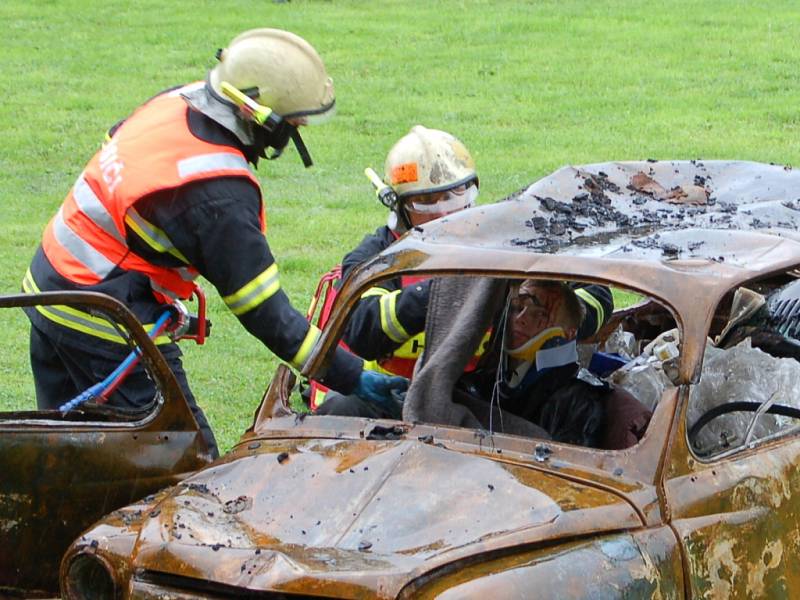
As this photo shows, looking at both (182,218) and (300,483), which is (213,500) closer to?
(300,483)

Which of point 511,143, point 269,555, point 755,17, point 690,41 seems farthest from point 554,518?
point 755,17

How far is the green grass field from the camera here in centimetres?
1302

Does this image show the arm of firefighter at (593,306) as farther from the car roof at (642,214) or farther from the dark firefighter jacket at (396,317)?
the car roof at (642,214)

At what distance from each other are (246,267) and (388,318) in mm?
565

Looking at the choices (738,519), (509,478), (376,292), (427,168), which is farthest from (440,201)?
(738,519)

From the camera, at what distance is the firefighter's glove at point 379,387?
5207 mm

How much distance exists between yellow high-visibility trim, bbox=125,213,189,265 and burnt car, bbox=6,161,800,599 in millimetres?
679

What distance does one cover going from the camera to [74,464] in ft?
16.1

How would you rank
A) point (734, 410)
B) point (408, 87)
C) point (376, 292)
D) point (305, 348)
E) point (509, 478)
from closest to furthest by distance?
point (509, 478) < point (734, 410) < point (305, 348) < point (376, 292) < point (408, 87)

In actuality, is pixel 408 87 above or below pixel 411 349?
below

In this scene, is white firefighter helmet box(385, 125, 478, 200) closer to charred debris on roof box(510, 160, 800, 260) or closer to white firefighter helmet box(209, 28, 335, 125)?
white firefighter helmet box(209, 28, 335, 125)

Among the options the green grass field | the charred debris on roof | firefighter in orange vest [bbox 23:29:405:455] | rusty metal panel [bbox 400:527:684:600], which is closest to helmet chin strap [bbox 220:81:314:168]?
firefighter in orange vest [bbox 23:29:405:455]

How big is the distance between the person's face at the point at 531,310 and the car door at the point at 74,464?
3.83 ft

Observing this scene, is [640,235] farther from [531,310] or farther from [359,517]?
[359,517]
